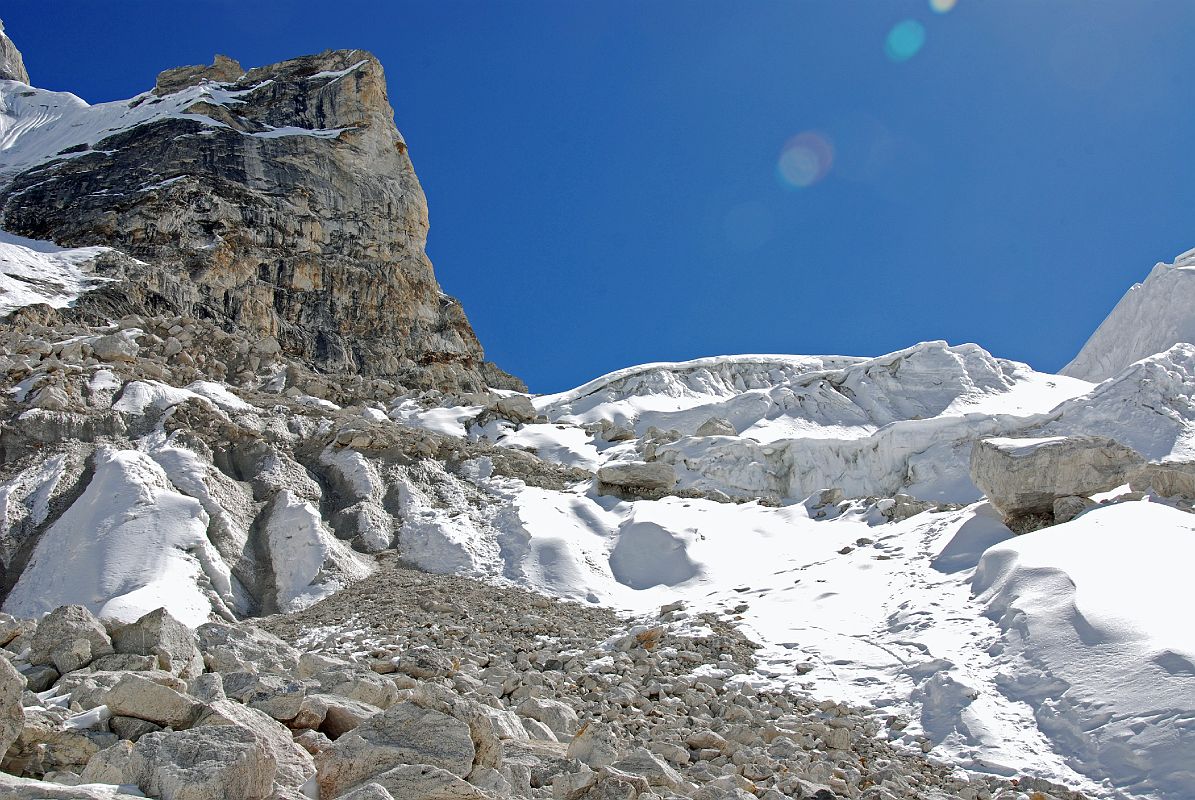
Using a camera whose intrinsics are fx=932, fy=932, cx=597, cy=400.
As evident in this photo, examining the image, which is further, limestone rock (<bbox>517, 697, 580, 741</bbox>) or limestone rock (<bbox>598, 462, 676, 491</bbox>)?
limestone rock (<bbox>598, 462, 676, 491</bbox>)

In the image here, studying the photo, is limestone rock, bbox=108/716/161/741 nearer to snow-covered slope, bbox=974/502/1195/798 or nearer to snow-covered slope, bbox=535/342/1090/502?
snow-covered slope, bbox=974/502/1195/798

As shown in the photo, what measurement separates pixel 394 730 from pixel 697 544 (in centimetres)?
1393

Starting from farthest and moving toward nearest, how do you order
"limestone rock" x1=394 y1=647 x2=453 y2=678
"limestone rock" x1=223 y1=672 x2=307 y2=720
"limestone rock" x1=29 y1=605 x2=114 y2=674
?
"limestone rock" x1=394 y1=647 x2=453 y2=678
"limestone rock" x1=29 y1=605 x2=114 y2=674
"limestone rock" x1=223 y1=672 x2=307 y2=720

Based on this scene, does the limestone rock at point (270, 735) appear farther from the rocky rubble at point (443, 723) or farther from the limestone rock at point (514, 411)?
the limestone rock at point (514, 411)

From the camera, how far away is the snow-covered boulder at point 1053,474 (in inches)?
612

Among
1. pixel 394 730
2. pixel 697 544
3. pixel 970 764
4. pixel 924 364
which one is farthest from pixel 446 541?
pixel 924 364

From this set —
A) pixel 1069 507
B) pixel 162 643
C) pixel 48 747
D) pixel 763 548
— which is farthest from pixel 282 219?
pixel 48 747

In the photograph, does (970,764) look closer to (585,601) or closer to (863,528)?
(585,601)

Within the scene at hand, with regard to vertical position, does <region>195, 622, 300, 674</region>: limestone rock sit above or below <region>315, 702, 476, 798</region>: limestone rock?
above

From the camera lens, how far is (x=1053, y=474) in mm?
15562

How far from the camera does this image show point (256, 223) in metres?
53.3

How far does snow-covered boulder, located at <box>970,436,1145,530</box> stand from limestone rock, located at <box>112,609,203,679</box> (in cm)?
1301

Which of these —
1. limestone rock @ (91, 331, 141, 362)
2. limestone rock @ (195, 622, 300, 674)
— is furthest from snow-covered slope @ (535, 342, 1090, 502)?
→ limestone rock @ (195, 622, 300, 674)

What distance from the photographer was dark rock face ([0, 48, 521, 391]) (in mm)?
49594
